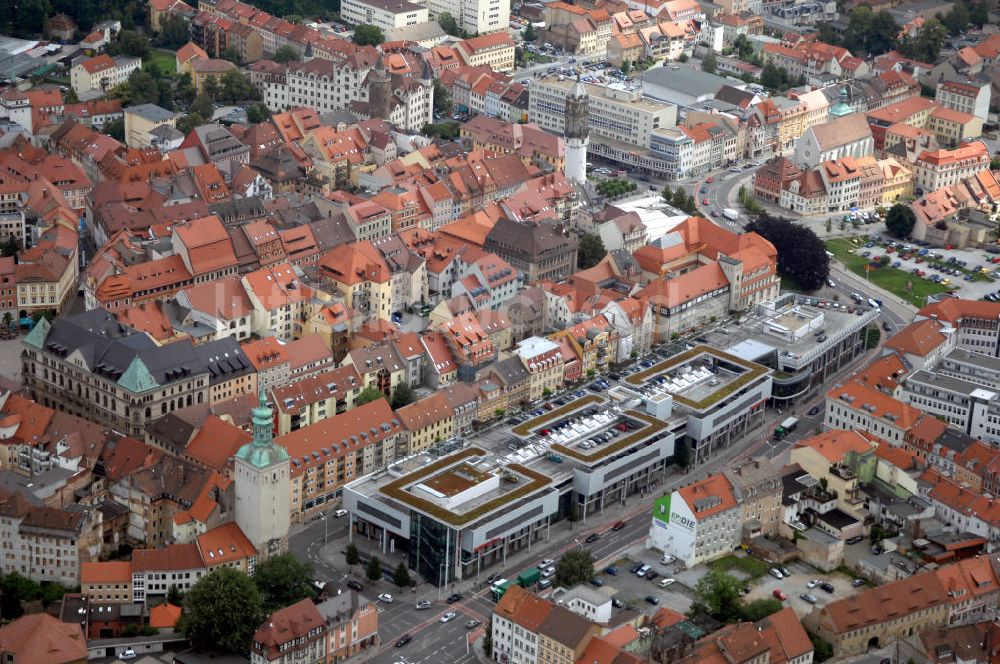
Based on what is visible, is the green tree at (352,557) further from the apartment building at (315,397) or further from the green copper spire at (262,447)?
the apartment building at (315,397)

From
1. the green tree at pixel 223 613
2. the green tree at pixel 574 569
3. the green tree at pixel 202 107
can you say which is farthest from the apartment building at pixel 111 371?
the green tree at pixel 202 107

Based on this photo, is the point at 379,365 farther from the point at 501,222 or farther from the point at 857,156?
the point at 857,156

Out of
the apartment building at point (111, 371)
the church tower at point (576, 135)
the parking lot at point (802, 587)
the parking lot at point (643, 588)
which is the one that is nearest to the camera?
the parking lot at point (643, 588)

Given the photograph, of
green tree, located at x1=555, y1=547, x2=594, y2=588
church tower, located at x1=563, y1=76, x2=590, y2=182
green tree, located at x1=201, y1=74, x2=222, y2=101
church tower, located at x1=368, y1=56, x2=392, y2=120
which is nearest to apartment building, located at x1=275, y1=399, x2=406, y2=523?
green tree, located at x1=555, y1=547, x2=594, y2=588

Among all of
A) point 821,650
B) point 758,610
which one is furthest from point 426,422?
point 821,650

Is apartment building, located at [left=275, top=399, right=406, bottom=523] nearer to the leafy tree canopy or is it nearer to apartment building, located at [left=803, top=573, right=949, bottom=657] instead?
apartment building, located at [left=803, top=573, right=949, bottom=657]

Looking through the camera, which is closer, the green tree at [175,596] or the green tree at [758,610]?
the green tree at [758,610]
